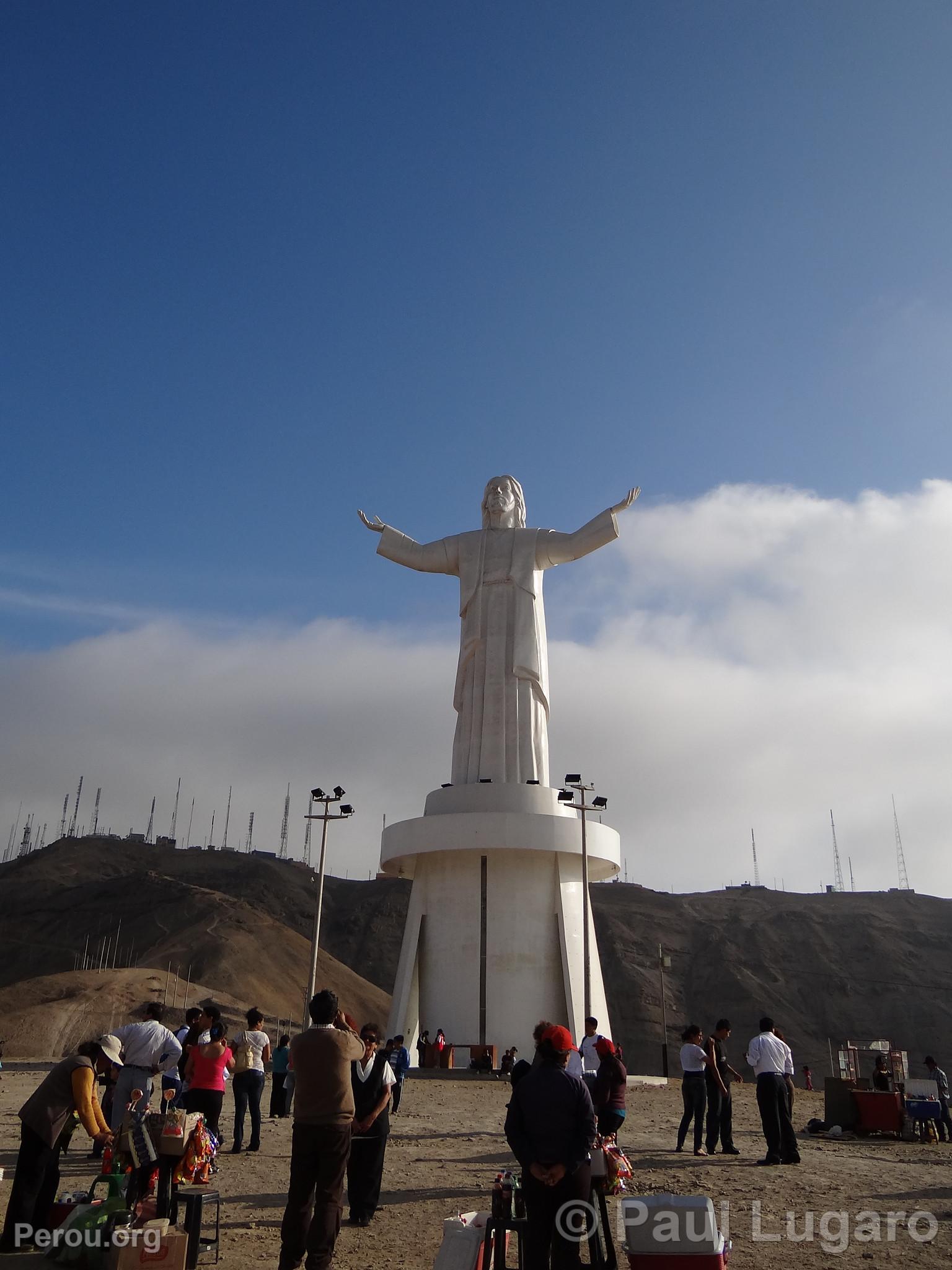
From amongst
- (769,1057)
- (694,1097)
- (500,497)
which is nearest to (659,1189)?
(694,1097)

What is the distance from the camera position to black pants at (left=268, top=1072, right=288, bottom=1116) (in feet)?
40.5

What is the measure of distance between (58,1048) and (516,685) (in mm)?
20267

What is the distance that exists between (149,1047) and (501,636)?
17.8 m

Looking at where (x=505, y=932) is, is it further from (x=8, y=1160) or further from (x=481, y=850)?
(x=8, y=1160)

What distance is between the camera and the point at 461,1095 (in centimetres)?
1602

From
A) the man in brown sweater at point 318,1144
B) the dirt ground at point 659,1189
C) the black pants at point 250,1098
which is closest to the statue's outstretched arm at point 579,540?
the dirt ground at point 659,1189

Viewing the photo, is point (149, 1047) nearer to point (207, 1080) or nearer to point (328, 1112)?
point (207, 1080)

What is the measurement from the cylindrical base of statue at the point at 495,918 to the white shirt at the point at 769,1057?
12596mm

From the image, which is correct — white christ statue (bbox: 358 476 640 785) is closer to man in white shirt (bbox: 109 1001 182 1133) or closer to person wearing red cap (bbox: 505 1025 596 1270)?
man in white shirt (bbox: 109 1001 182 1133)

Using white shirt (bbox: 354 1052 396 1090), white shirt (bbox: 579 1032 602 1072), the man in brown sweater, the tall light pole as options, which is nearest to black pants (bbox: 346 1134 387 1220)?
white shirt (bbox: 354 1052 396 1090)

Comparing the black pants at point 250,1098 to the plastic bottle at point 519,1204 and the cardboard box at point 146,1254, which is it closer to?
the cardboard box at point 146,1254

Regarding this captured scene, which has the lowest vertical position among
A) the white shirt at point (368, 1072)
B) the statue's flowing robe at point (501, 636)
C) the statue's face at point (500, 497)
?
the white shirt at point (368, 1072)

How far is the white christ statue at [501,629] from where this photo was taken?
24.2 m

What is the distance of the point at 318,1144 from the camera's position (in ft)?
17.7
